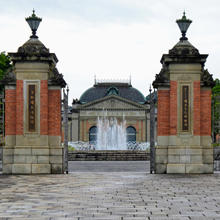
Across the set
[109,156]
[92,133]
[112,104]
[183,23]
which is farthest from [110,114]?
[183,23]

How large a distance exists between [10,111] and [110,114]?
65938 mm

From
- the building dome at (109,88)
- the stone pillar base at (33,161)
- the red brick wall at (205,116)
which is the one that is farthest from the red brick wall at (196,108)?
the building dome at (109,88)

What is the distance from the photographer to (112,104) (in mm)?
81812

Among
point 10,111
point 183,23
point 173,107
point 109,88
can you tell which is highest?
point 109,88

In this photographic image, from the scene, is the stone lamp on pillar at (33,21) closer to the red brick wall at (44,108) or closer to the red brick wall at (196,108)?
the red brick wall at (44,108)

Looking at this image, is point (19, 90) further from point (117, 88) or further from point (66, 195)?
point (117, 88)

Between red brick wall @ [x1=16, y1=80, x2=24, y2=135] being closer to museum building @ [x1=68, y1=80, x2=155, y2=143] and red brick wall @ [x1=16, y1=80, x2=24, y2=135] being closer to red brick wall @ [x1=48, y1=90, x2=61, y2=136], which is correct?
red brick wall @ [x1=48, y1=90, x2=61, y2=136]

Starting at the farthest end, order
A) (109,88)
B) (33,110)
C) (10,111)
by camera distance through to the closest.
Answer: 1. (109,88)
2. (10,111)
3. (33,110)

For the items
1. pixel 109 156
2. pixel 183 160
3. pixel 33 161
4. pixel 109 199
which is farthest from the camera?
pixel 109 156

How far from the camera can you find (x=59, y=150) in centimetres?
1533

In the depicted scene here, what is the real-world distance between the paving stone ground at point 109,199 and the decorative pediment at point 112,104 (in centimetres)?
6909

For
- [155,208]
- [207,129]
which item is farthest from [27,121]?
[155,208]

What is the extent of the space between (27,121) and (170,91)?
14.0ft

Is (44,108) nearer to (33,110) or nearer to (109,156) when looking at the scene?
(33,110)
